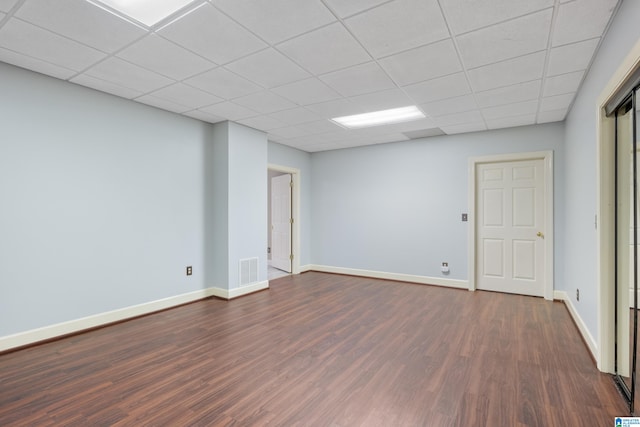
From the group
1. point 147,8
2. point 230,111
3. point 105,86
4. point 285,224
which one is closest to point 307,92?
point 230,111

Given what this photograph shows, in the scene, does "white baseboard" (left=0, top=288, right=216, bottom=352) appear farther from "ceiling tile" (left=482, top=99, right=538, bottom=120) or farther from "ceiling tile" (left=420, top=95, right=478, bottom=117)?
"ceiling tile" (left=482, top=99, right=538, bottom=120)

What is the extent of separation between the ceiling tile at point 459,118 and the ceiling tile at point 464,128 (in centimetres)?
15

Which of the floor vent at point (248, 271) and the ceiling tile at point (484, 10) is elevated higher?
the ceiling tile at point (484, 10)

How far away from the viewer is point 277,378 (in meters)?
2.32

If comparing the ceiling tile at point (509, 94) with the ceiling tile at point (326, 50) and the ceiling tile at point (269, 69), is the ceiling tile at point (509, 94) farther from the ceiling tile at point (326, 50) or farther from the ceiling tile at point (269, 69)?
the ceiling tile at point (269, 69)

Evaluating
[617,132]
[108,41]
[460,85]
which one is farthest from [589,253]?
[108,41]

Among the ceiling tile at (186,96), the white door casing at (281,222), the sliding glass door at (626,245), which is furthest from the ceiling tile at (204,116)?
the sliding glass door at (626,245)

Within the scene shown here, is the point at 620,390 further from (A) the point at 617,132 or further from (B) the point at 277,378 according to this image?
(B) the point at 277,378

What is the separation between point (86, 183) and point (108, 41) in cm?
155

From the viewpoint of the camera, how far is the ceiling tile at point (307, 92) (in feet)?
10.4

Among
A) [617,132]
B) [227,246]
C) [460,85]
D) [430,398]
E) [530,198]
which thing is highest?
[460,85]

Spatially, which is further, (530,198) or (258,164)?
(258,164)

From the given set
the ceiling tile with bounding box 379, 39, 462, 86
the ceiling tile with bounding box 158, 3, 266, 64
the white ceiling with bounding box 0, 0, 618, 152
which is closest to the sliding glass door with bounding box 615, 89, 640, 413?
the white ceiling with bounding box 0, 0, 618, 152

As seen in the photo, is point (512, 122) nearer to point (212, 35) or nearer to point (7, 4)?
point (212, 35)
